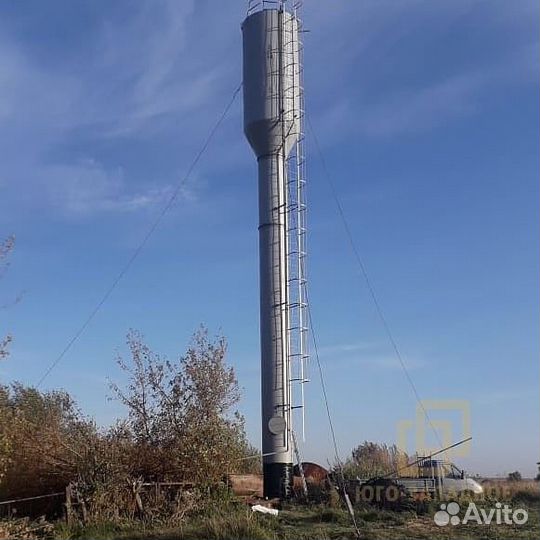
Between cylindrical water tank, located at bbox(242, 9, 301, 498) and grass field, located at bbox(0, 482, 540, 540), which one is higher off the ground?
cylindrical water tank, located at bbox(242, 9, 301, 498)

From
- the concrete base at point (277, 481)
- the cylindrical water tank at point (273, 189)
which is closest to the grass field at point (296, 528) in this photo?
the concrete base at point (277, 481)

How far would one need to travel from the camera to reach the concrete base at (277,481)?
2355cm

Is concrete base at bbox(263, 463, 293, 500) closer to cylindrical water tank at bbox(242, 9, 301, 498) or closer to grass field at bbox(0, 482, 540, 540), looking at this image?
cylindrical water tank at bbox(242, 9, 301, 498)

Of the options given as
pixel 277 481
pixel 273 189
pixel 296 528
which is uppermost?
pixel 273 189

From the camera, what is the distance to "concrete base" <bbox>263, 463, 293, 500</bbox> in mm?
23547

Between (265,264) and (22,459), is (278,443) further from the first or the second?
(22,459)

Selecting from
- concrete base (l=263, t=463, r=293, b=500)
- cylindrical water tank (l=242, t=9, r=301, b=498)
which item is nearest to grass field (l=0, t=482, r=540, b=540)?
concrete base (l=263, t=463, r=293, b=500)

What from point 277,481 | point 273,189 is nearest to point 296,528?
point 277,481

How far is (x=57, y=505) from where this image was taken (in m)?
19.8

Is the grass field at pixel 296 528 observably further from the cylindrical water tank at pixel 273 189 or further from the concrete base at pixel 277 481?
the cylindrical water tank at pixel 273 189

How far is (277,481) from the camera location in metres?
23.6

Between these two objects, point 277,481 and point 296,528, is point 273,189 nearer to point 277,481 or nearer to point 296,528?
point 277,481

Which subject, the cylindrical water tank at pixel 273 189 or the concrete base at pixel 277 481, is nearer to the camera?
the concrete base at pixel 277 481

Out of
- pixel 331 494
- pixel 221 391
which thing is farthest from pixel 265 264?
pixel 331 494
